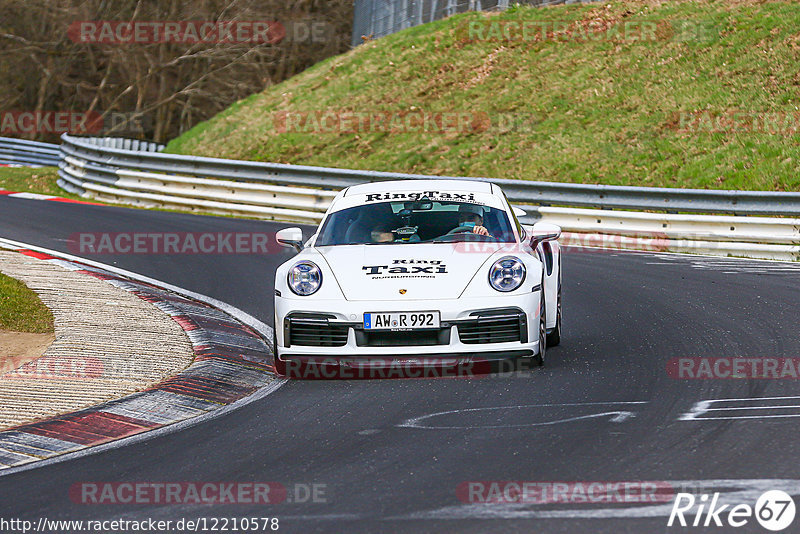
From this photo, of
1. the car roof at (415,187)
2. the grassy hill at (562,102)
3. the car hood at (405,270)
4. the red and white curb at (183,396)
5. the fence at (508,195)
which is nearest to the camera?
the red and white curb at (183,396)

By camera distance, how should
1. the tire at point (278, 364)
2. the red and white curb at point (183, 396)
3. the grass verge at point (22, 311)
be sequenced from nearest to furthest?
the red and white curb at point (183, 396)
the tire at point (278, 364)
the grass verge at point (22, 311)

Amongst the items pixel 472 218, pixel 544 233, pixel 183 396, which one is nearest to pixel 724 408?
pixel 544 233

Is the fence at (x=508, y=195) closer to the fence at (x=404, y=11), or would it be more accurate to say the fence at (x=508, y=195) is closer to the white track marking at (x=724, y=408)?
the white track marking at (x=724, y=408)

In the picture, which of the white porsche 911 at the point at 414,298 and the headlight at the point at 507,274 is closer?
the white porsche 911 at the point at 414,298

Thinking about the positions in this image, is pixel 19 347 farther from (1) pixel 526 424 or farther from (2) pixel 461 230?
(1) pixel 526 424

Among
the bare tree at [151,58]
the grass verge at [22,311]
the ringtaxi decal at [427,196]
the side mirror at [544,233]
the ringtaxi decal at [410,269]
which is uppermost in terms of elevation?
the bare tree at [151,58]

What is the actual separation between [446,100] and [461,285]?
19.8 m

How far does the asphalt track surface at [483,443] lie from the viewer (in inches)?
188

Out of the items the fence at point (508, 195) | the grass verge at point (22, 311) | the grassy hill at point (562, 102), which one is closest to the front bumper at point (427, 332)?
the grass verge at point (22, 311)

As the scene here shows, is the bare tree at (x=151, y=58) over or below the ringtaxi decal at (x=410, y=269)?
over

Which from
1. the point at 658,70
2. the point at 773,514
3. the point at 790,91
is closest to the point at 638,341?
the point at 773,514

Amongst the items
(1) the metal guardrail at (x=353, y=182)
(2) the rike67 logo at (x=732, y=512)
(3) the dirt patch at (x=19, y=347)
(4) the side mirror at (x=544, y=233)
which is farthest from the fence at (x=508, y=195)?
(2) the rike67 logo at (x=732, y=512)

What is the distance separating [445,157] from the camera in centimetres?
2439

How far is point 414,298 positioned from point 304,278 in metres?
0.84
